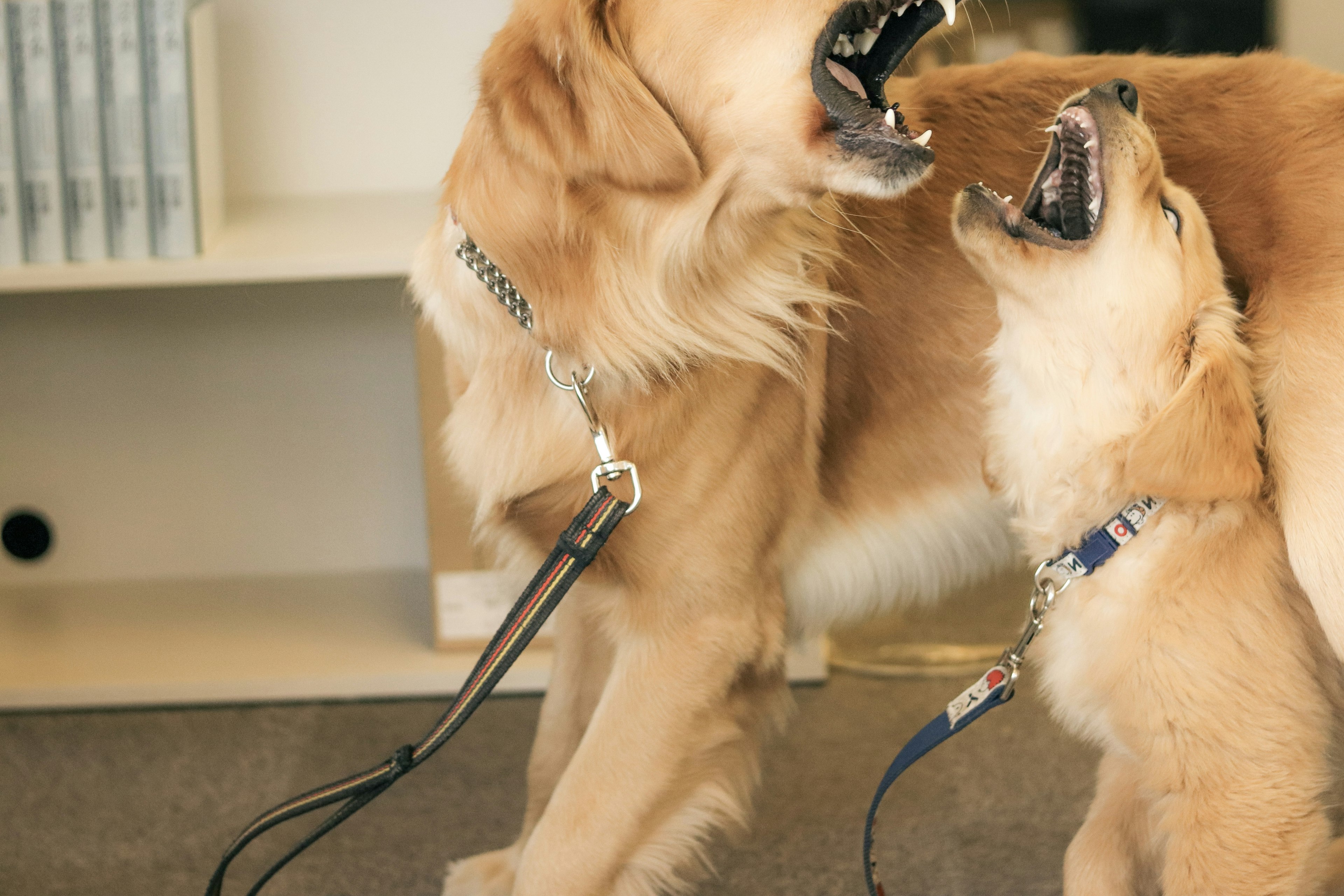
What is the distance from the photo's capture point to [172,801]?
5.43 feet

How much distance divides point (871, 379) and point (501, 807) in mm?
776

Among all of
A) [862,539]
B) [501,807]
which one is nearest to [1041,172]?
[862,539]

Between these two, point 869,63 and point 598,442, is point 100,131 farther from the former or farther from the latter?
point 869,63

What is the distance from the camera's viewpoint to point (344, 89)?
210 cm

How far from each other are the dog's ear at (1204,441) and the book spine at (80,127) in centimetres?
147

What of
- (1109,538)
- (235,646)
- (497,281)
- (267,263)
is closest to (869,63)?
(497,281)

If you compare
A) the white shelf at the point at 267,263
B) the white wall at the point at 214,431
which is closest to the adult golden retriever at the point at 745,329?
the white shelf at the point at 267,263

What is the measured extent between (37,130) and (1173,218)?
5.06 feet

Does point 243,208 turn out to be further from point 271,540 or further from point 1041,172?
point 1041,172

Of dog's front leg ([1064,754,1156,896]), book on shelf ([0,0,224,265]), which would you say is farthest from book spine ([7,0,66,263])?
dog's front leg ([1064,754,1156,896])

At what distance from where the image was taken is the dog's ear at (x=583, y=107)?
1051 mm

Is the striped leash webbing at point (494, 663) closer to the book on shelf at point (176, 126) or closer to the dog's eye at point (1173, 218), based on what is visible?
the dog's eye at point (1173, 218)

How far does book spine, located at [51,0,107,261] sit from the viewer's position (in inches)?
67.9

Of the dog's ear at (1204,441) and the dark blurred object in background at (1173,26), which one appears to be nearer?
the dog's ear at (1204,441)
